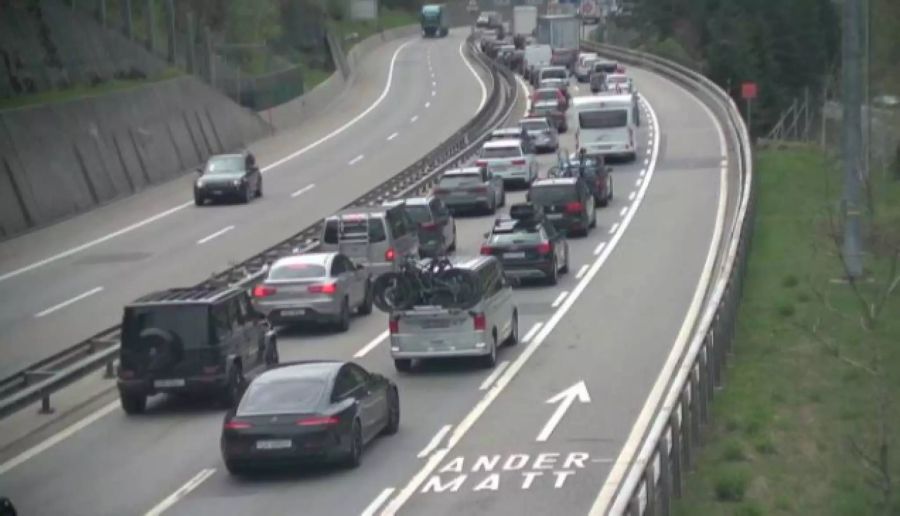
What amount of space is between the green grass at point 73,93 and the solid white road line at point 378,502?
38935mm

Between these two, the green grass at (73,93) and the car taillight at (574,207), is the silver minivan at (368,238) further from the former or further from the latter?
the green grass at (73,93)

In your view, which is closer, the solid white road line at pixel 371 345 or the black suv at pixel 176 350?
the black suv at pixel 176 350

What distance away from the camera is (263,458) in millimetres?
21375

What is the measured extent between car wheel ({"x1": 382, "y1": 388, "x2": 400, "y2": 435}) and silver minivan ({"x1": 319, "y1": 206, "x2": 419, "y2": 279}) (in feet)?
47.6

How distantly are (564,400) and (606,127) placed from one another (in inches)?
1498

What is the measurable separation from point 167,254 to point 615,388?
2228 centimetres

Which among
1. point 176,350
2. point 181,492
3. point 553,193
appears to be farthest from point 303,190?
point 181,492

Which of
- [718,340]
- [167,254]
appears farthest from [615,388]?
[167,254]

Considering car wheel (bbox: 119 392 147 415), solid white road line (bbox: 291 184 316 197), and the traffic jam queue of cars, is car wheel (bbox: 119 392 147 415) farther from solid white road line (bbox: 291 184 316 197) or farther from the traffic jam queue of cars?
solid white road line (bbox: 291 184 316 197)

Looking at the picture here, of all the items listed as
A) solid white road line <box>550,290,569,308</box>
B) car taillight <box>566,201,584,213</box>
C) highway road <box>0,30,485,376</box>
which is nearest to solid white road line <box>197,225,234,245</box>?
highway road <box>0,30,485,376</box>

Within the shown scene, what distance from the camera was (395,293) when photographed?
28672mm

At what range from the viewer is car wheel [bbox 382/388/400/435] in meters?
24.0

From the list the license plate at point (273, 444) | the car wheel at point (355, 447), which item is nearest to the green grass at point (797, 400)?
the car wheel at point (355, 447)

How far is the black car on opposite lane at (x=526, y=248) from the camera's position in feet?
126
